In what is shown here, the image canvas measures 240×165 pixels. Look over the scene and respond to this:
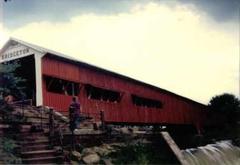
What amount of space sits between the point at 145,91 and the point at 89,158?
12.3m

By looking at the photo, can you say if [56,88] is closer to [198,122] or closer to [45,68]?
[45,68]

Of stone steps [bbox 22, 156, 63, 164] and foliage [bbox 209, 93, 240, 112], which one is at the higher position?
foliage [bbox 209, 93, 240, 112]

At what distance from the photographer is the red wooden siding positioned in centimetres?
1502

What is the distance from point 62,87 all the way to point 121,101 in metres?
3.98

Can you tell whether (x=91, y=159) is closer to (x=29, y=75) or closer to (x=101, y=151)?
(x=101, y=151)

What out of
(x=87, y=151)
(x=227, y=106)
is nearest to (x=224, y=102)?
(x=227, y=106)

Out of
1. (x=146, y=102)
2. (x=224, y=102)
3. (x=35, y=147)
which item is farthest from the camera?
(x=224, y=102)

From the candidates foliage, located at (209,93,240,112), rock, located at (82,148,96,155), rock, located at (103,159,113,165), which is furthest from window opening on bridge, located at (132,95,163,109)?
rock, located at (103,159,113,165)

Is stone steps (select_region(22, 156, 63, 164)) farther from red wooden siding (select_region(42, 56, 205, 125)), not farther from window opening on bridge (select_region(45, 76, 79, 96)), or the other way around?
window opening on bridge (select_region(45, 76, 79, 96))

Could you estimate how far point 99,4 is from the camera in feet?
41.4

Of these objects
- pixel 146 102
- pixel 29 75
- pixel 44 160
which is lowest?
pixel 44 160

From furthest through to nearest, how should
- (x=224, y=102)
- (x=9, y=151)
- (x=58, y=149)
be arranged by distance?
(x=224, y=102)
(x=58, y=149)
(x=9, y=151)

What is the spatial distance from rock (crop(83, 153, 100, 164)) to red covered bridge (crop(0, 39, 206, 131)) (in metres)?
5.27

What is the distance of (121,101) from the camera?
61.7 feet
